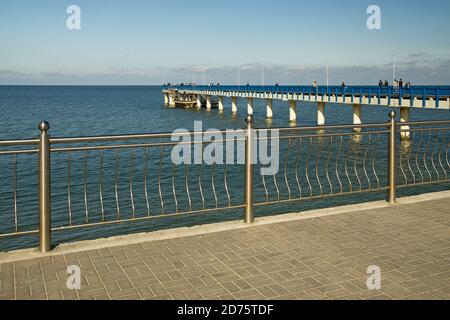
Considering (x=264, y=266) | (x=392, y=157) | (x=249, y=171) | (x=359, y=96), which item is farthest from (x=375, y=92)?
(x=264, y=266)

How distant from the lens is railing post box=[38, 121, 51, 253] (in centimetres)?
543

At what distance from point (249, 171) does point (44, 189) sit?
2.73 meters

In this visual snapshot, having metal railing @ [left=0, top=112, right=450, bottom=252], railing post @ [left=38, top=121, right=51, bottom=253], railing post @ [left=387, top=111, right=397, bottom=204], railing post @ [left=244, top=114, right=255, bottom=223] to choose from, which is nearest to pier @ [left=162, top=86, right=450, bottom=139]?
metal railing @ [left=0, top=112, right=450, bottom=252]

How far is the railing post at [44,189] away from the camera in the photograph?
543 cm

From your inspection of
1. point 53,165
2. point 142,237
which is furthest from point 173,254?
point 53,165

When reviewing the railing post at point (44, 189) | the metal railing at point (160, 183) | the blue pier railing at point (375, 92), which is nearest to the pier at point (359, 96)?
the blue pier railing at point (375, 92)

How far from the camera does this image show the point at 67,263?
201 inches

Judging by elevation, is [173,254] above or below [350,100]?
below

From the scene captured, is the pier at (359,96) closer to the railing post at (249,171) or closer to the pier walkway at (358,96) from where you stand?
the pier walkway at (358,96)

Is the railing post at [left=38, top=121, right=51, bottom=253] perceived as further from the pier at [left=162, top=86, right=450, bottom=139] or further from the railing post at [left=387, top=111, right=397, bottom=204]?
the pier at [left=162, top=86, right=450, bottom=139]

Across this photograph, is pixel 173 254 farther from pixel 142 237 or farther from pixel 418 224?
pixel 418 224

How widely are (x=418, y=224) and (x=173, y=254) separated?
356 cm

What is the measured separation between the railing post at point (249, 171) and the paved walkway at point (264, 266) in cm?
26
